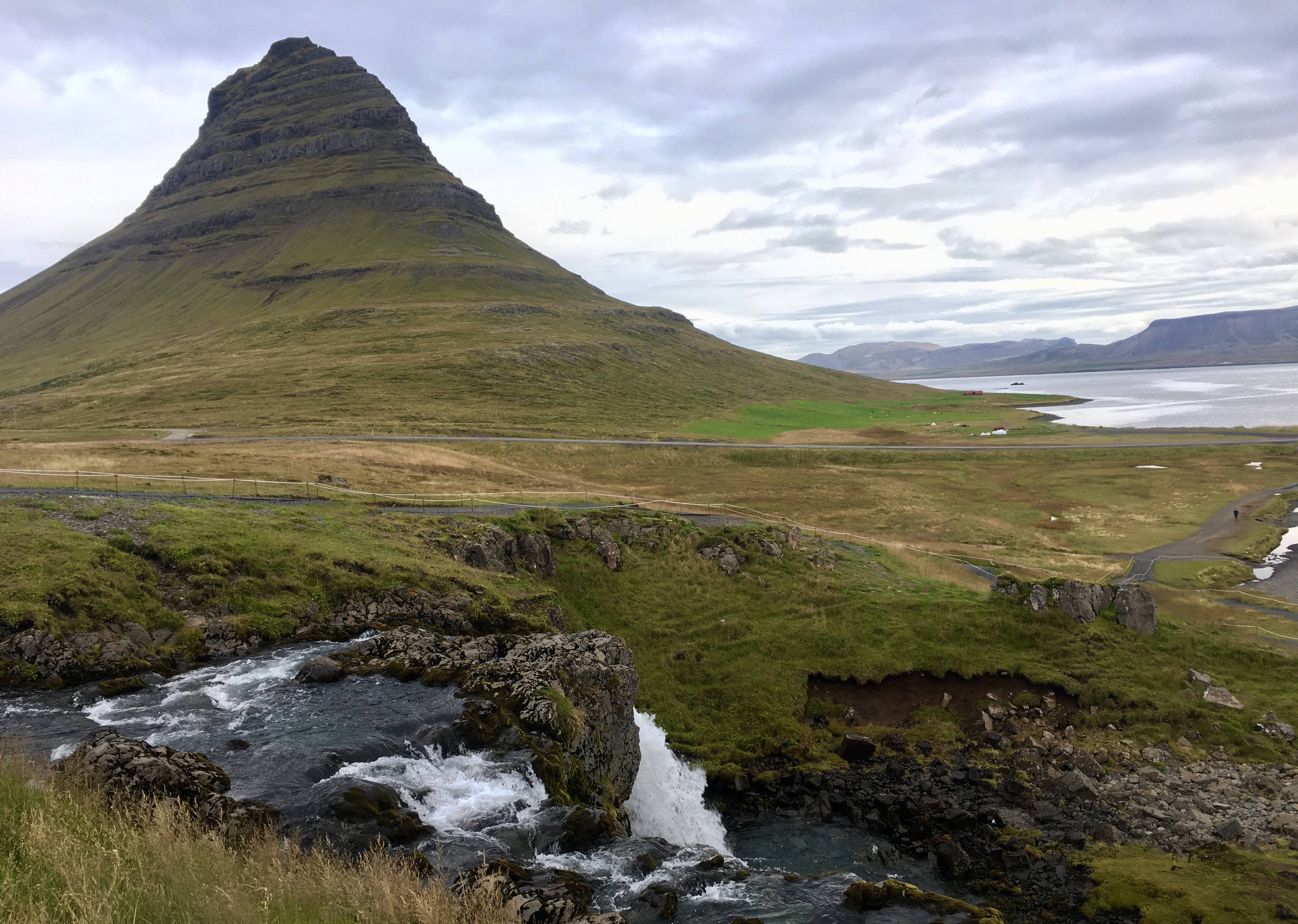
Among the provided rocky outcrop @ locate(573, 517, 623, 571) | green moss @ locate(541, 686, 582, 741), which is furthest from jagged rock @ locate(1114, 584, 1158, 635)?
green moss @ locate(541, 686, 582, 741)

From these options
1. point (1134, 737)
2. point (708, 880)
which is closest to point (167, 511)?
point (708, 880)

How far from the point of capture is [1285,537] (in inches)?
2554

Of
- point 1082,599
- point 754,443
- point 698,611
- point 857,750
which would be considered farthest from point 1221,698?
point 754,443

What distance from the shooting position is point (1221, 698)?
30641 millimetres

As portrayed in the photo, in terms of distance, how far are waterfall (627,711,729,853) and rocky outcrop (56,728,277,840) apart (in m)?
12.4

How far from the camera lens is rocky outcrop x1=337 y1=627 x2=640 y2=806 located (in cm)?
2000

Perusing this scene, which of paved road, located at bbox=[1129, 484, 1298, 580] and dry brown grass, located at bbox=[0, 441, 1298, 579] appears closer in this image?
paved road, located at bbox=[1129, 484, 1298, 580]

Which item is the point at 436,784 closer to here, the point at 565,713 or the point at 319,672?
the point at 565,713

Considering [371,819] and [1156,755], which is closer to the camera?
[371,819]

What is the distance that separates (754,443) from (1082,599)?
7841 cm

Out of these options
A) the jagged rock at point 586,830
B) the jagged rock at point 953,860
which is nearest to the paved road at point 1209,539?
the jagged rock at point 953,860

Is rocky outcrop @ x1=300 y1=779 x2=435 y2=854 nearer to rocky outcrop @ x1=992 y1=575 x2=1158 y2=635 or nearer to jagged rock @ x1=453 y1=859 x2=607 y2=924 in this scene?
jagged rock @ x1=453 y1=859 x2=607 y2=924

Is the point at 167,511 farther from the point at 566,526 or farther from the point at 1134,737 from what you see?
the point at 1134,737

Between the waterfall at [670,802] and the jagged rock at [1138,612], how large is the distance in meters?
24.6
